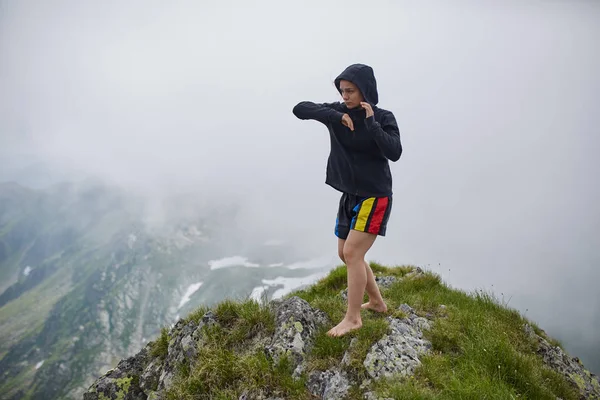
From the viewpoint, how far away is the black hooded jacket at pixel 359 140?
20.0ft

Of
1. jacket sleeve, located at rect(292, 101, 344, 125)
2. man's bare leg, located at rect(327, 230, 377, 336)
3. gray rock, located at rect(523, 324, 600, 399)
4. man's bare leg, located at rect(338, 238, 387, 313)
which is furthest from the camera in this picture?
man's bare leg, located at rect(338, 238, 387, 313)

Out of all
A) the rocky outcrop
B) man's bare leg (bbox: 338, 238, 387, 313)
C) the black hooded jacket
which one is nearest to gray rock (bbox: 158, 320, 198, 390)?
the rocky outcrop

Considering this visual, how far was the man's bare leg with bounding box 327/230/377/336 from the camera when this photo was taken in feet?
21.2

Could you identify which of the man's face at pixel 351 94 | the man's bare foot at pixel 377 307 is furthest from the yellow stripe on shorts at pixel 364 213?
the man's bare foot at pixel 377 307

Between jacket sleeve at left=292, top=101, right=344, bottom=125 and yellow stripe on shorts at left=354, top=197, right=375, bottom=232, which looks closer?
jacket sleeve at left=292, top=101, right=344, bottom=125

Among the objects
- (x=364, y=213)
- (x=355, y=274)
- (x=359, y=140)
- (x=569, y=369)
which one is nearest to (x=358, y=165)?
(x=359, y=140)

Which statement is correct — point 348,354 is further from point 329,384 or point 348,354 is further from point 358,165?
point 358,165

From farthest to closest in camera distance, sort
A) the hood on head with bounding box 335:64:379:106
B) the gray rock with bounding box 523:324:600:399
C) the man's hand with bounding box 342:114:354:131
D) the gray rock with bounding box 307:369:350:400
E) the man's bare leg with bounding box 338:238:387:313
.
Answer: the man's bare leg with bounding box 338:238:387:313 → the gray rock with bounding box 523:324:600:399 → the hood on head with bounding box 335:64:379:106 → the man's hand with bounding box 342:114:354:131 → the gray rock with bounding box 307:369:350:400

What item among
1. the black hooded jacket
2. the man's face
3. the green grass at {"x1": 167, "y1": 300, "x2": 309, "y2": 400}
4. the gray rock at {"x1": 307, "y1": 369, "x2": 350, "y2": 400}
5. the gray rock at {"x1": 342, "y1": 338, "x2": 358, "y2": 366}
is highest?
the man's face

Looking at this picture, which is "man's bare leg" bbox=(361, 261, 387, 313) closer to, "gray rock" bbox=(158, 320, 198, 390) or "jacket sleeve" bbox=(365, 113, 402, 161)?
"jacket sleeve" bbox=(365, 113, 402, 161)

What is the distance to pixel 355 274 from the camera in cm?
657

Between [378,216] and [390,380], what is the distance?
8.32ft

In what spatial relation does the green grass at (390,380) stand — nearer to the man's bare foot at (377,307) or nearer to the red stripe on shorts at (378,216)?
the man's bare foot at (377,307)

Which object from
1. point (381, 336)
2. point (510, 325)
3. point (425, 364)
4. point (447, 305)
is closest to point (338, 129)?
point (381, 336)
